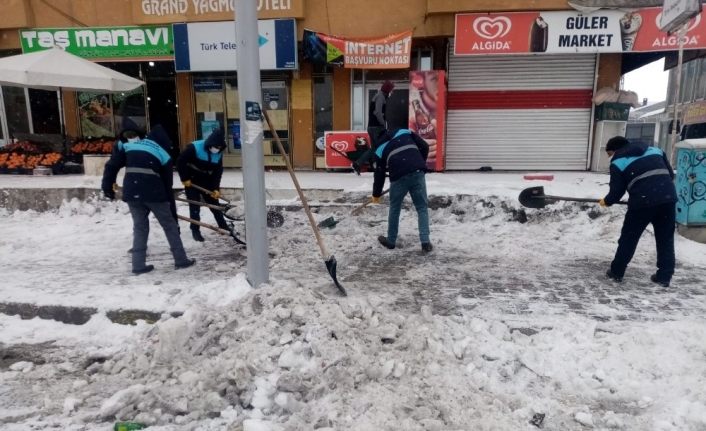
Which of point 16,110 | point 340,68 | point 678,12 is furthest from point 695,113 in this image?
point 16,110

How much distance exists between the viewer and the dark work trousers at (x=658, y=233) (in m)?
4.73

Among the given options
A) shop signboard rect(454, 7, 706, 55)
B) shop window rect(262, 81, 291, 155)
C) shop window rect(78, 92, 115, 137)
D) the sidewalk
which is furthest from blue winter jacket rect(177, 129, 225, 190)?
shop window rect(78, 92, 115, 137)

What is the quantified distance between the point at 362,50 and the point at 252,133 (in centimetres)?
714

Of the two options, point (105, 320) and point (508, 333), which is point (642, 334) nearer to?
point (508, 333)

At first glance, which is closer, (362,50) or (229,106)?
(362,50)

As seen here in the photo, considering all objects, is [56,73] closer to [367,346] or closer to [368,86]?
[368,86]

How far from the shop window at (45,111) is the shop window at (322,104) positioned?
7557mm

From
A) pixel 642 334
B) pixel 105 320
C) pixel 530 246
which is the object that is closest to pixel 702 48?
pixel 530 246

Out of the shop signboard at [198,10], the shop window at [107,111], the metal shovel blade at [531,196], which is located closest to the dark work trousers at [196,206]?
the metal shovel blade at [531,196]

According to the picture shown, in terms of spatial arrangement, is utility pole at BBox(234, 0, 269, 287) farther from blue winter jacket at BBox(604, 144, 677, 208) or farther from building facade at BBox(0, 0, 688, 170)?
building facade at BBox(0, 0, 688, 170)

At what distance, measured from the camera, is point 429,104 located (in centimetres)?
1059

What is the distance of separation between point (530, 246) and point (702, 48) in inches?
284

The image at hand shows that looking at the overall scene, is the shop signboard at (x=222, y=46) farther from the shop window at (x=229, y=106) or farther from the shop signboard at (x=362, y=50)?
the shop window at (x=229, y=106)

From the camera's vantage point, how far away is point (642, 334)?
3592 millimetres
